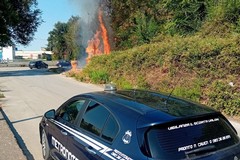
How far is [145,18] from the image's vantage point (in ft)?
102

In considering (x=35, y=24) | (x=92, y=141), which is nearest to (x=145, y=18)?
(x=35, y=24)

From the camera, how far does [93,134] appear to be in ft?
13.2

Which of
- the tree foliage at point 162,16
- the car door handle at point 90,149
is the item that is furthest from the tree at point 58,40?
the car door handle at point 90,149

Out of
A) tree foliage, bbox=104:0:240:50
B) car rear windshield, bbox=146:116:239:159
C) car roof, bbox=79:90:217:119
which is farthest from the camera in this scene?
tree foliage, bbox=104:0:240:50

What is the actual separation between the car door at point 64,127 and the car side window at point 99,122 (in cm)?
33

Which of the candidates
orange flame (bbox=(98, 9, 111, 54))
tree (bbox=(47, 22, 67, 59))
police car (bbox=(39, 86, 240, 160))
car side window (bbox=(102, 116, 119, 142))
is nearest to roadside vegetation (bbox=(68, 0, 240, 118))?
orange flame (bbox=(98, 9, 111, 54))

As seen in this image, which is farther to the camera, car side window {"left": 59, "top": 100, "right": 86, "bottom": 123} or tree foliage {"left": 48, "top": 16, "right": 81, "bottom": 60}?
tree foliage {"left": 48, "top": 16, "right": 81, "bottom": 60}

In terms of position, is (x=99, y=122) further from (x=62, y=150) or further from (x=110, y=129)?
(x=62, y=150)

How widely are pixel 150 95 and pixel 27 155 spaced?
3.26 metres

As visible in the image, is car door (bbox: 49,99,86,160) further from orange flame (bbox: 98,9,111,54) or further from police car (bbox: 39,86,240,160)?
orange flame (bbox: 98,9,111,54)

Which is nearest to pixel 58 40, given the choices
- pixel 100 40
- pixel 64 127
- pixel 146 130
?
pixel 100 40

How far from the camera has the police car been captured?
10.9 ft

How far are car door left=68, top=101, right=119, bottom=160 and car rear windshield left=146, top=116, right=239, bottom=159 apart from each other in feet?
1.75

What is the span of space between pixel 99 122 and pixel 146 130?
82 cm
